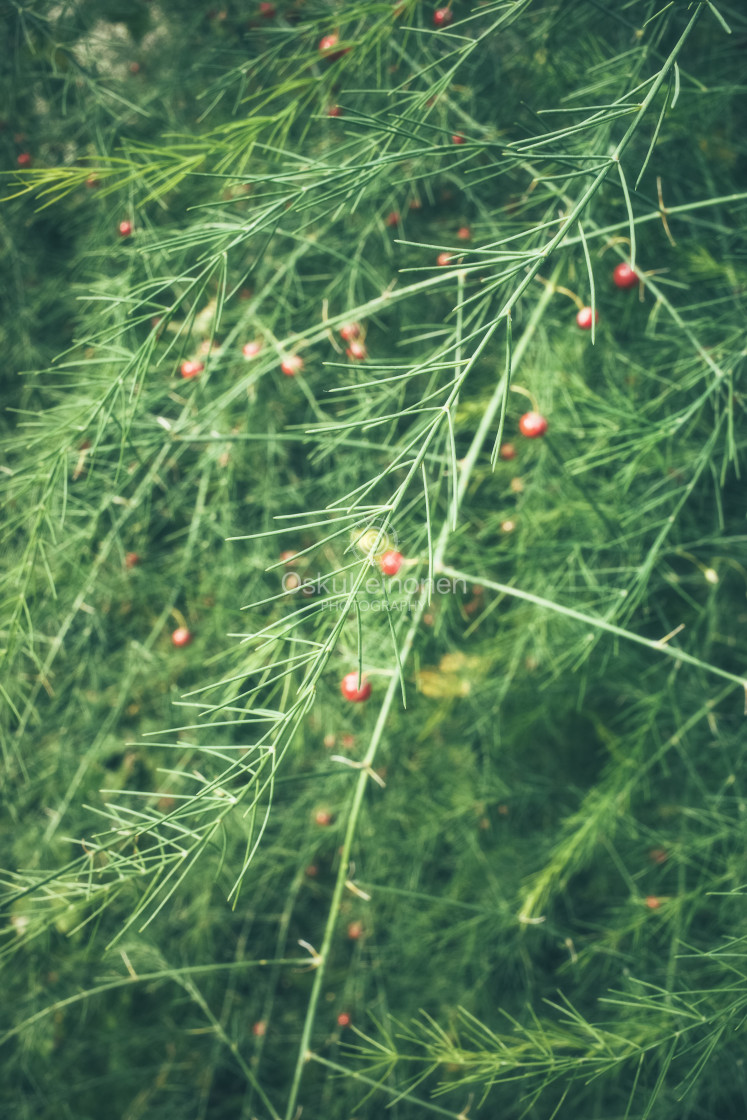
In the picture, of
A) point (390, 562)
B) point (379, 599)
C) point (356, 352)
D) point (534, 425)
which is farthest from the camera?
point (356, 352)

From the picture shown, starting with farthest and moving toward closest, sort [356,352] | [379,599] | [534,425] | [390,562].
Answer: [356,352] < [379,599] < [534,425] < [390,562]

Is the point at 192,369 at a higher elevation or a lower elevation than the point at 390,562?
higher

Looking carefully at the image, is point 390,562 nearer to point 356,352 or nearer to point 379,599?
point 379,599

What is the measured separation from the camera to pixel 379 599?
107cm

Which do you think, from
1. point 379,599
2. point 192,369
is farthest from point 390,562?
point 192,369

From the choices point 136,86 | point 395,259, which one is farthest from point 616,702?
point 136,86

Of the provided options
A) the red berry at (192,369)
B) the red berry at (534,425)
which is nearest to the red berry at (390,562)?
the red berry at (534,425)

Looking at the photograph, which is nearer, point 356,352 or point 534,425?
point 534,425

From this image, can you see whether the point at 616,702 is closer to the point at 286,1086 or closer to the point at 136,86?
the point at 286,1086

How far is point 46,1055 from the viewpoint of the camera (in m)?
1.34

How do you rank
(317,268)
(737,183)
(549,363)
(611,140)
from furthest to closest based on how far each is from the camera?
(317,268), (737,183), (549,363), (611,140)

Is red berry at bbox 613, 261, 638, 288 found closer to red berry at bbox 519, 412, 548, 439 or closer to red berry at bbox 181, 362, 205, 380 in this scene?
red berry at bbox 519, 412, 548, 439

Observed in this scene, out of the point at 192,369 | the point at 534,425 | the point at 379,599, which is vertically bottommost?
the point at 379,599

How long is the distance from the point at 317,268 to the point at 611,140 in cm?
60
